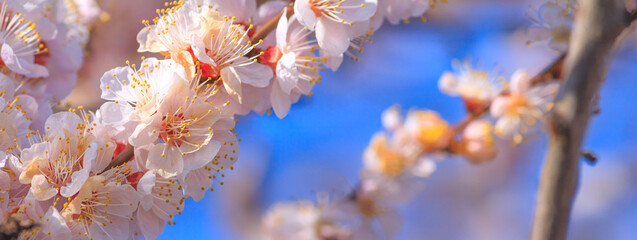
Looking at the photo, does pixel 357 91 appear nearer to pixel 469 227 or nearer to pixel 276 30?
pixel 469 227

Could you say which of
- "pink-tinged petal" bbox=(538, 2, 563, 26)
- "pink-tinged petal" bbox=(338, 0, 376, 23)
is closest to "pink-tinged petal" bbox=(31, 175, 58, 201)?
"pink-tinged petal" bbox=(338, 0, 376, 23)

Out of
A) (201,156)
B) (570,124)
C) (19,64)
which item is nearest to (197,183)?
(201,156)

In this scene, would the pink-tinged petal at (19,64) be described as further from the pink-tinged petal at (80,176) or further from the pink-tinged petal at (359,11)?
the pink-tinged petal at (359,11)

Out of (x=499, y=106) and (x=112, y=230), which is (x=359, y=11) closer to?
(x=112, y=230)

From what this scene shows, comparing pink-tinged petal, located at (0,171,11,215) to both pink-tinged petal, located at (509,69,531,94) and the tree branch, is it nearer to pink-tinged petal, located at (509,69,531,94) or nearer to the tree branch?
the tree branch

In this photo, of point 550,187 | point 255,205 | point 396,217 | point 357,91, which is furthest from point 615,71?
point 550,187

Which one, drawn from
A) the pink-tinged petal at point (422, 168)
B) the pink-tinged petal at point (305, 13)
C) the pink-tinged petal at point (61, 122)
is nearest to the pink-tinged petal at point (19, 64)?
the pink-tinged petal at point (61, 122)
